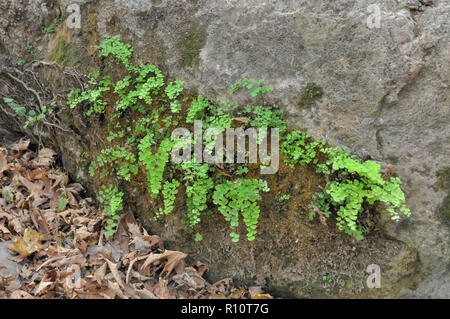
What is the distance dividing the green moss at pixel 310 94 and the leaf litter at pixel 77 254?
188 cm

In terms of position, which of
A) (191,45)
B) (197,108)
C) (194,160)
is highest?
(191,45)

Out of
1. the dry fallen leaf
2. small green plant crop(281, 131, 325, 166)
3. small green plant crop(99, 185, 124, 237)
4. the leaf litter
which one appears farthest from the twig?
small green plant crop(281, 131, 325, 166)

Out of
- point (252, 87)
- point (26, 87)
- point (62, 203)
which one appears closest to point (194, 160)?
point (252, 87)

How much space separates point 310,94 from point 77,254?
2.74 m

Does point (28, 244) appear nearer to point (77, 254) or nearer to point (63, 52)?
point (77, 254)

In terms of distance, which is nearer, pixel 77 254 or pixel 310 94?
pixel 310 94

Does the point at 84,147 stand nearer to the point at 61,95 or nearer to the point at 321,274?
the point at 61,95

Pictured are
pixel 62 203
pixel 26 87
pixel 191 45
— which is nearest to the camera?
pixel 191 45

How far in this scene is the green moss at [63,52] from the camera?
4348mm

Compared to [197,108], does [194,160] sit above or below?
below

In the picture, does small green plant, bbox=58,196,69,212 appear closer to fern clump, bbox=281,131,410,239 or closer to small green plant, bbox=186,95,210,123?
small green plant, bbox=186,95,210,123

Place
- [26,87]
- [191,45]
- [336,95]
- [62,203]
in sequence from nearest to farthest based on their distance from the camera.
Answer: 1. [336,95]
2. [191,45]
3. [62,203]
4. [26,87]

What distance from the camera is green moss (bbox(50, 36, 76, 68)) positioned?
435 centimetres

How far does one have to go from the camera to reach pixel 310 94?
3.39 metres
